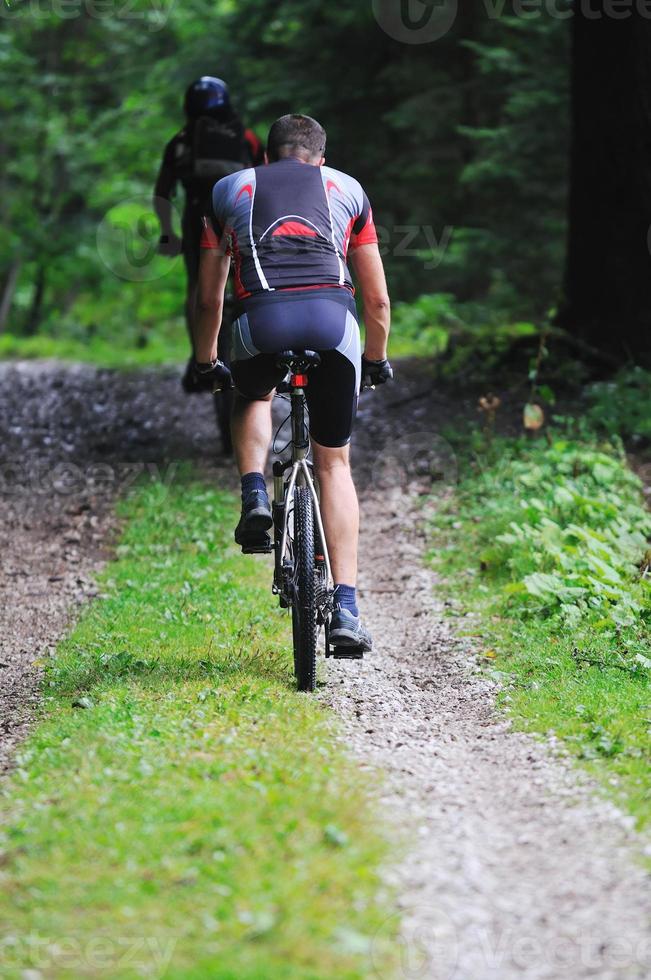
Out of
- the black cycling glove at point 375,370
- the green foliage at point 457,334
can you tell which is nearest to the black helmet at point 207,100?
the green foliage at point 457,334

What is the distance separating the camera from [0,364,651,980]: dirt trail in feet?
9.81

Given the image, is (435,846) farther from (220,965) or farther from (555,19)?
(555,19)

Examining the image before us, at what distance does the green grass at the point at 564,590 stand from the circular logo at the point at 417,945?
0.99m

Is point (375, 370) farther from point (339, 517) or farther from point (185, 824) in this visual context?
point (185, 824)

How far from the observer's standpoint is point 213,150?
8742mm

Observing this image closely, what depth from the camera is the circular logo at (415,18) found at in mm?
15477

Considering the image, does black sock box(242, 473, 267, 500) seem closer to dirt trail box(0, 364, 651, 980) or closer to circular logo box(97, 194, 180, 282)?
dirt trail box(0, 364, 651, 980)

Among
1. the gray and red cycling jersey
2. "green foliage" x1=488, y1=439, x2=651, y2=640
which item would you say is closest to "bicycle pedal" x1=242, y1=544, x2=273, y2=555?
the gray and red cycling jersey

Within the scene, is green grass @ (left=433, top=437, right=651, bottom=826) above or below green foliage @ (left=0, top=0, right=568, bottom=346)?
below

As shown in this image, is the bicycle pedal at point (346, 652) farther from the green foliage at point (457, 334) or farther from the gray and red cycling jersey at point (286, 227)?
the green foliage at point (457, 334)

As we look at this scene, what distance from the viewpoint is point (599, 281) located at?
10703mm

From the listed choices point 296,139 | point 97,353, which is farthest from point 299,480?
point 97,353

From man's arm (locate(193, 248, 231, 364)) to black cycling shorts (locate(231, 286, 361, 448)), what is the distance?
0.31m

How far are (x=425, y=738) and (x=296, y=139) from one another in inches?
99.7
